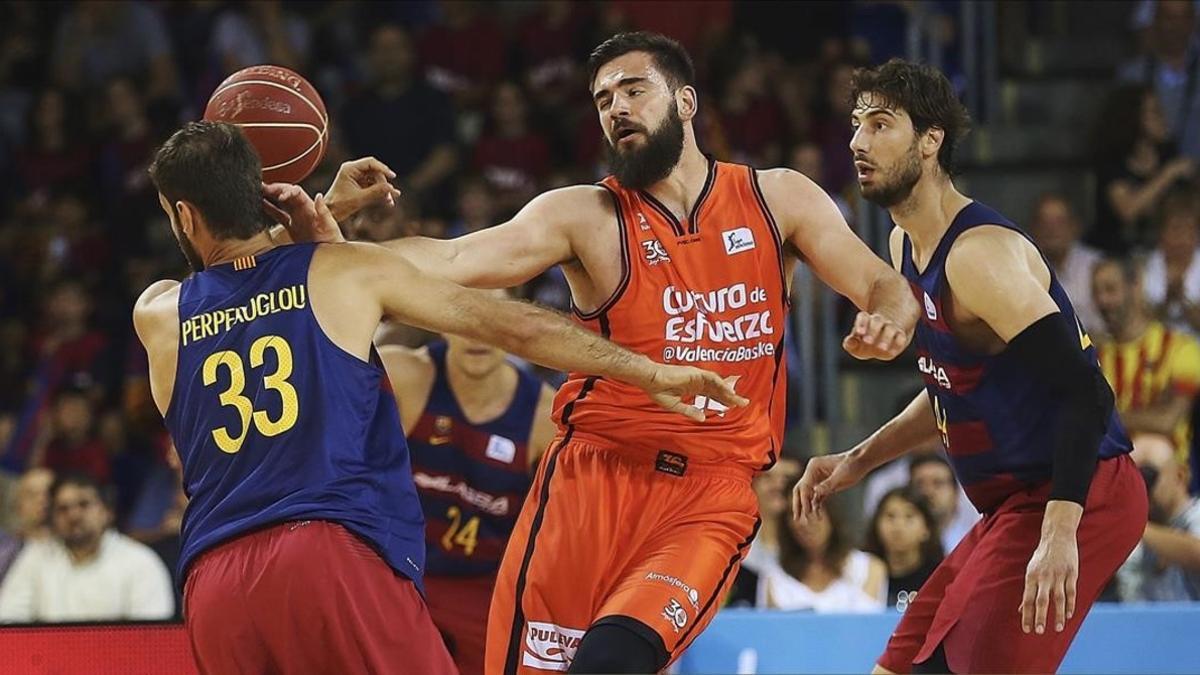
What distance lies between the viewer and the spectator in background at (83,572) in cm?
878

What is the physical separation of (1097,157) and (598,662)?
726 cm

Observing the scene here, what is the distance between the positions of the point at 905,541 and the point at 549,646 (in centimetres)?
348

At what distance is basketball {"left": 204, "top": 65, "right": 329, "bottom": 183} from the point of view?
5.40 meters

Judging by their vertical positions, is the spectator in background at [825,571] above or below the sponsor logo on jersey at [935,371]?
below

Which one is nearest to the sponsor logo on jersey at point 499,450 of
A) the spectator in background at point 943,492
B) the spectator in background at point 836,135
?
the spectator in background at point 943,492

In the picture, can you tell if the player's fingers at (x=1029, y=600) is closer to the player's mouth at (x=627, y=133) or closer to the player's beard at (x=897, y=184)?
the player's beard at (x=897, y=184)

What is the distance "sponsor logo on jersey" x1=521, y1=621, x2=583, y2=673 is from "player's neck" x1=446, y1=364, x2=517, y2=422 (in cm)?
174

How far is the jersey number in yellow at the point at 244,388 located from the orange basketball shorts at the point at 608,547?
108 cm

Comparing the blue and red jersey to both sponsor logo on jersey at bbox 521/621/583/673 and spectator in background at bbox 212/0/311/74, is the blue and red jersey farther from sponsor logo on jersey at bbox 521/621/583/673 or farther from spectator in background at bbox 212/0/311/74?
spectator in background at bbox 212/0/311/74

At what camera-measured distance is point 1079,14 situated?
1274 centimetres

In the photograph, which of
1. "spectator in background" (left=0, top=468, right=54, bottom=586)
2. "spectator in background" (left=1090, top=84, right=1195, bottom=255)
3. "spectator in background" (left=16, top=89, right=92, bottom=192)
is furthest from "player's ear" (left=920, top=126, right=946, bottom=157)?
"spectator in background" (left=16, top=89, right=92, bottom=192)

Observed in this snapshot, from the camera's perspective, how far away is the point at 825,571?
8312mm

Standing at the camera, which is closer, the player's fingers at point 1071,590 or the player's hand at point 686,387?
the player's hand at point 686,387

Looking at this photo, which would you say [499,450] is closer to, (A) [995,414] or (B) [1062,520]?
(A) [995,414]
